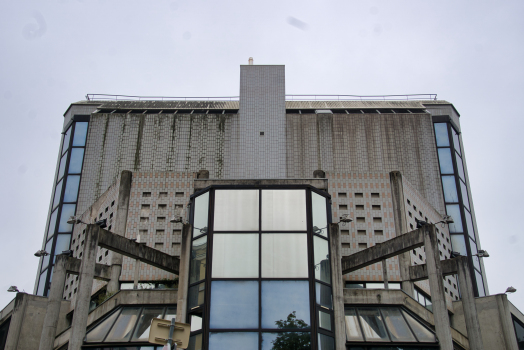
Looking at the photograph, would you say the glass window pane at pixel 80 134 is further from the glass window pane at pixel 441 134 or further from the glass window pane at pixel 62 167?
the glass window pane at pixel 441 134

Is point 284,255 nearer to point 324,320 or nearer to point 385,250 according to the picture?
point 324,320

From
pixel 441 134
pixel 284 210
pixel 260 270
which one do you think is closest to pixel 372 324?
pixel 260 270

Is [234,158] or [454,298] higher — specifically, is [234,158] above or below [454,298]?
above

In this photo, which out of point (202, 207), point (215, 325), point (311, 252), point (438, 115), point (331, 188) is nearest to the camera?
point (215, 325)

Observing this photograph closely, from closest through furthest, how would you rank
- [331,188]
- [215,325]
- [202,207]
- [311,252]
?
[215,325]
[311,252]
[202,207]
[331,188]

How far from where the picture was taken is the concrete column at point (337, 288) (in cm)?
2522

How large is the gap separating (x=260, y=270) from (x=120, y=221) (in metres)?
11.2

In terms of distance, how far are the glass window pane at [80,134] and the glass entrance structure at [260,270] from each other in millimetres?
20404

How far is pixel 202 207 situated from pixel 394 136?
2096 cm

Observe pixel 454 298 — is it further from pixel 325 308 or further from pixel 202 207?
pixel 202 207

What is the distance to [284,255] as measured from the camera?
25.9 m

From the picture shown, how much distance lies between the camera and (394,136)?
142 feet

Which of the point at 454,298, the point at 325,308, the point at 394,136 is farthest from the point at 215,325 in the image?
the point at 394,136

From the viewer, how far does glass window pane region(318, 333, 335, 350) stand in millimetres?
24308
